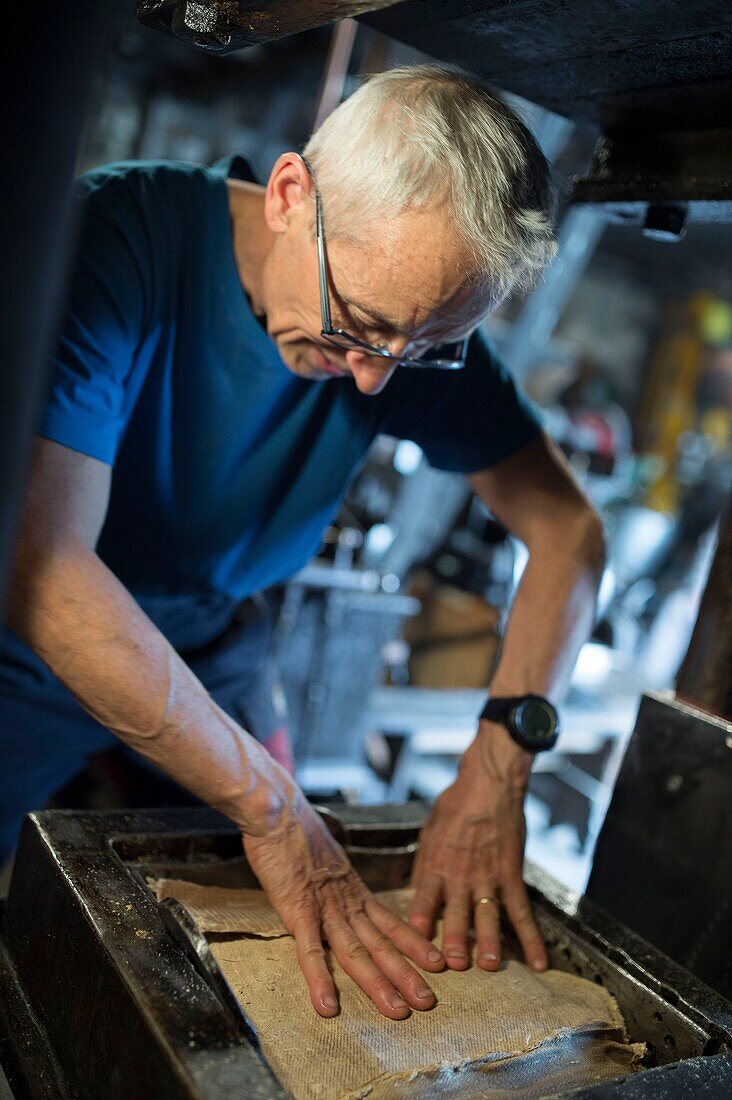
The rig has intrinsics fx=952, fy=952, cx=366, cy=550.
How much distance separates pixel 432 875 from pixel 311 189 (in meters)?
0.99

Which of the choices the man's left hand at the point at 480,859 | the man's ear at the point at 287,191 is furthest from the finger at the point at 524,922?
the man's ear at the point at 287,191

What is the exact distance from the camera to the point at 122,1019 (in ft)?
3.02

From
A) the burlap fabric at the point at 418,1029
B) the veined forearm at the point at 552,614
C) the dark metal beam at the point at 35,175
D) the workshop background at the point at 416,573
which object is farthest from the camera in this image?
the workshop background at the point at 416,573

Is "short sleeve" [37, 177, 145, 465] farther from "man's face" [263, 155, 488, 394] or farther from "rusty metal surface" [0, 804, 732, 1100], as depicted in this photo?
"rusty metal surface" [0, 804, 732, 1100]

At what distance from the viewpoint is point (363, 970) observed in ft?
3.74

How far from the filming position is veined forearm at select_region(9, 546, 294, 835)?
118 centimetres

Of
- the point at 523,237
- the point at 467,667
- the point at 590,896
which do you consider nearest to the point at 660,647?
the point at 467,667

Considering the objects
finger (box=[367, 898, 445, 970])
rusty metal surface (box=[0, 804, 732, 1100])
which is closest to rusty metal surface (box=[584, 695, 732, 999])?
rusty metal surface (box=[0, 804, 732, 1100])

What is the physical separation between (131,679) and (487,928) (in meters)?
0.60

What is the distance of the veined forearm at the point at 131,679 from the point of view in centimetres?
118

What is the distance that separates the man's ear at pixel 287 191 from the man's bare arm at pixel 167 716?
433 mm

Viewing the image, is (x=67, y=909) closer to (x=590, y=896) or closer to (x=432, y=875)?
(x=432, y=875)

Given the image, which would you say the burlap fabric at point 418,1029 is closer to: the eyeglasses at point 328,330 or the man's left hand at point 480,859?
the man's left hand at point 480,859

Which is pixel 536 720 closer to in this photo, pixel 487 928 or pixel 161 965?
pixel 487 928
